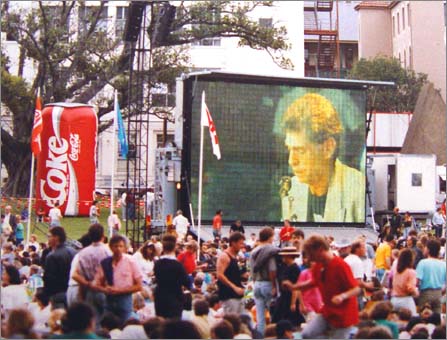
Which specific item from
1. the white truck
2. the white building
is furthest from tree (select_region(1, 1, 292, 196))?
the white truck

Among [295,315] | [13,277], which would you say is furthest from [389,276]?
[13,277]

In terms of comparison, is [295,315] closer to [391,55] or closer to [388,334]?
[388,334]

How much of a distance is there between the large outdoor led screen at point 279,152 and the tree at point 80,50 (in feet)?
33.7

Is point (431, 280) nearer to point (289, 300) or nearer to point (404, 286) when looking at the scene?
point (404, 286)

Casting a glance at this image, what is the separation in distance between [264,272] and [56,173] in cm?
1868

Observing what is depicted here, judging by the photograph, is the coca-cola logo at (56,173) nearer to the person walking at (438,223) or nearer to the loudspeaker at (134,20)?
the loudspeaker at (134,20)

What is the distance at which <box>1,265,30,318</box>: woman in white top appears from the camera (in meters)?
10.7

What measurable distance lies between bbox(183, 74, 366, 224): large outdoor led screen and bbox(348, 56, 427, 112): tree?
22.5 metres

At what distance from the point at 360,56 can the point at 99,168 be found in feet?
57.8

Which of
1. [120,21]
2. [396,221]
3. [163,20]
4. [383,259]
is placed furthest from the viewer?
[120,21]

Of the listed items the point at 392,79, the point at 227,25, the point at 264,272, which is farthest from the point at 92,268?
the point at 392,79

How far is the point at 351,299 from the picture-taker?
8148 mm

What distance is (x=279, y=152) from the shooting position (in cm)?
2817

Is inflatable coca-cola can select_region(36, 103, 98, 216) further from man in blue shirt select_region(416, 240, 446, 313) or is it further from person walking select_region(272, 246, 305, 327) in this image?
person walking select_region(272, 246, 305, 327)
